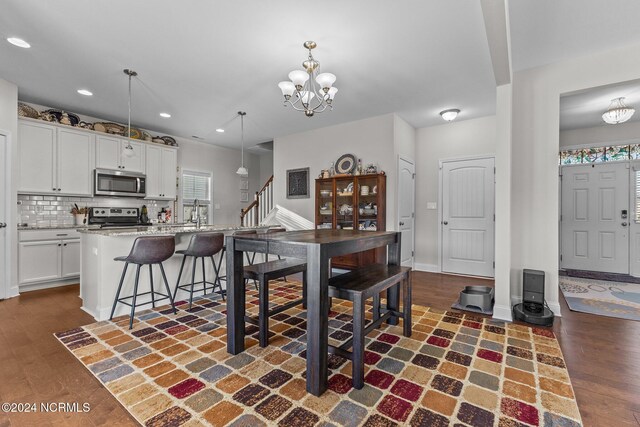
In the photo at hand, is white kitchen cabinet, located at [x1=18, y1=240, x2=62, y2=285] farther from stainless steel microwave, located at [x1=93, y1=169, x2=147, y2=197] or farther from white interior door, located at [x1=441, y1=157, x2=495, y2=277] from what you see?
white interior door, located at [x1=441, y1=157, x2=495, y2=277]

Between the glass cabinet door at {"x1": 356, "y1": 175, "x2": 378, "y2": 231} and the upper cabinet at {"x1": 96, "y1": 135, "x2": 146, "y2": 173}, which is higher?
the upper cabinet at {"x1": 96, "y1": 135, "x2": 146, "y2": 173}

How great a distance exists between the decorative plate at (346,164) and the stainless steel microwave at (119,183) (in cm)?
360

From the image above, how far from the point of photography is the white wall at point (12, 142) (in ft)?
12.2

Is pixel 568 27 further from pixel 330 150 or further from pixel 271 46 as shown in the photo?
pixel 330 150

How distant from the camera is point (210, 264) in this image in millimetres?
4031

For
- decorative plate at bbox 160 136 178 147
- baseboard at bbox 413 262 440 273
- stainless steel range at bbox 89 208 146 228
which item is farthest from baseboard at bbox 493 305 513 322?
decorative plate at bbox 160 136 178 147

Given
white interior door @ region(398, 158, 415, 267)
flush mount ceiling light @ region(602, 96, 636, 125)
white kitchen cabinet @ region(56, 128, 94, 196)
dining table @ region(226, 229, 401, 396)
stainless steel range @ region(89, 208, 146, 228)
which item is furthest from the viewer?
white interior door @ region(398, 158, 415, 267)

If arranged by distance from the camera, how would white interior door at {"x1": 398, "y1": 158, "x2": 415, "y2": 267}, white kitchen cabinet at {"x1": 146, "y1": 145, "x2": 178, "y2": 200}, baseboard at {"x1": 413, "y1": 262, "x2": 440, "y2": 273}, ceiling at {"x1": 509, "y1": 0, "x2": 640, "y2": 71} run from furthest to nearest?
1. white kitchen cabinet at {"x1": 146, "y1": 145, "x2": 178, "y2": 200}
2. baseboard at {"x1": 413, "y1": 262, "x2": 440, "y2": 273}
3. white interior door at {"x1": 398, "y1": 158, "x2": 415, "y2": 267}
4. ceiling at {"x1": 509, "y1": 0, "x2": 640, "y2": 71}

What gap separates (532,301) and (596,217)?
3.63 meters

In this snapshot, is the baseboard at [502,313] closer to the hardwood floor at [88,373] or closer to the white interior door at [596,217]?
the hardwood floor at [88,373]

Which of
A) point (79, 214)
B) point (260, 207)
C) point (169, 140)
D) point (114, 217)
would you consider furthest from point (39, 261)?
point (260, 207)

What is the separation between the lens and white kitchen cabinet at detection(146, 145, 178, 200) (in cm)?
556

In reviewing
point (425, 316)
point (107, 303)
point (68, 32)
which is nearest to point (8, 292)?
point (107, 303)

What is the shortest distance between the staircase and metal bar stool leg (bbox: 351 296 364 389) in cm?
481
